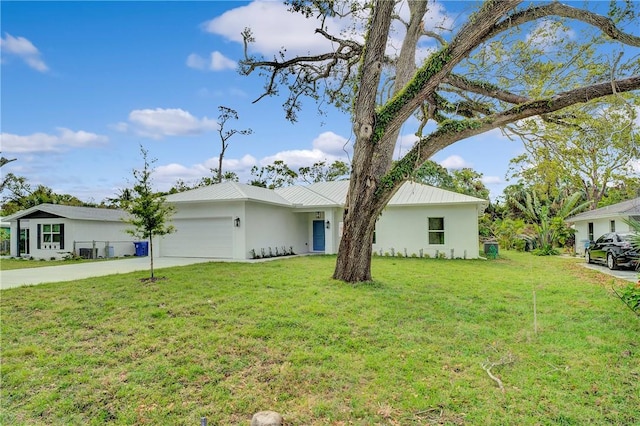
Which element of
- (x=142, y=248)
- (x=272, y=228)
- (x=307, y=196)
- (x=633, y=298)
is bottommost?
(x=633, y=298)

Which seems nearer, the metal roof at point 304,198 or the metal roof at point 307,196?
the metal roof at point 307,196

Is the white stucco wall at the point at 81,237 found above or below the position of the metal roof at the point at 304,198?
below

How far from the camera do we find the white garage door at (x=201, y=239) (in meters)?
16.7

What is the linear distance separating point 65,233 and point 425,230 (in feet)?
61.4

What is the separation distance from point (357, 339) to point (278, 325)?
1.34m

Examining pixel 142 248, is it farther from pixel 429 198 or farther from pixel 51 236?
pixel 429 198

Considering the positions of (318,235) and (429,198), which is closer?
(429,198)

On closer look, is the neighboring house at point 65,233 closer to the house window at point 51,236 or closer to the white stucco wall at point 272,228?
the house window at point 51,236

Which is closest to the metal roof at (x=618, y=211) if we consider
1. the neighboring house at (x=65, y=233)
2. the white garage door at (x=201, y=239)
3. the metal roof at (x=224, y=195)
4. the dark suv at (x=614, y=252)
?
the dark suv at (x=614, y=252)

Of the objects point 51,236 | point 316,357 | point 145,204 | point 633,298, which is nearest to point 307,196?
point 145,204

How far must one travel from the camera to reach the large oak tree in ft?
25.4

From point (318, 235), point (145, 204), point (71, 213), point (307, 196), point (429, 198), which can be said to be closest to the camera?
point (145, 204)

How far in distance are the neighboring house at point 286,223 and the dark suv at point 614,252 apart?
15.4 feet

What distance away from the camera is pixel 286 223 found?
1938 centimetres
